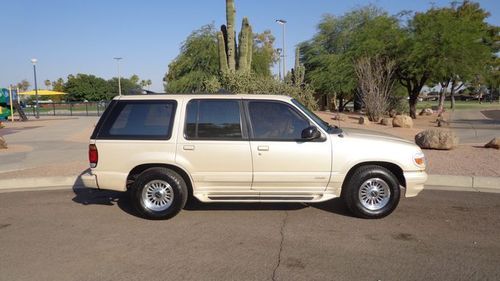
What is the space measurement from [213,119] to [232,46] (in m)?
17.0

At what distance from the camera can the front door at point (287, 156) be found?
20.6 ft

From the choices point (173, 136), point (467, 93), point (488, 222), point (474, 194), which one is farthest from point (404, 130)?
point (467, 93)

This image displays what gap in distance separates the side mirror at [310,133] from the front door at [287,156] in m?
0.10

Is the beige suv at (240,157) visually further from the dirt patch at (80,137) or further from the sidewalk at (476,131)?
the dirt patch at (80,137)

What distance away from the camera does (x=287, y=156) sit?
6289 millimetres

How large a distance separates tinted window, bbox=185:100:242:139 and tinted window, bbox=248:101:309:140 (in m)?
0.24

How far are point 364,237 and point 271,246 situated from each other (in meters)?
1.19

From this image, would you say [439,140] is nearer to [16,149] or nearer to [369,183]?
[369,183]

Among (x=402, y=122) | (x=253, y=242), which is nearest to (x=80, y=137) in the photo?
(x=402, y=122)

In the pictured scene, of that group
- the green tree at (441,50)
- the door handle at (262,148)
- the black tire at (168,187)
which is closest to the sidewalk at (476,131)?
the green tree at (441,50)

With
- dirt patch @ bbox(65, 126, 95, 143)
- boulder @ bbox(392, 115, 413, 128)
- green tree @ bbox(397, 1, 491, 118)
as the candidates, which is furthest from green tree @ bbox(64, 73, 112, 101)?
boulder @ bbox(392, 115, 413, 128)

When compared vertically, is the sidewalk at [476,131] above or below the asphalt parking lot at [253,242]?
above

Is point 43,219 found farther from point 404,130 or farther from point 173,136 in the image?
point 404,130

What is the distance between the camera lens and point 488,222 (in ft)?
20.6
